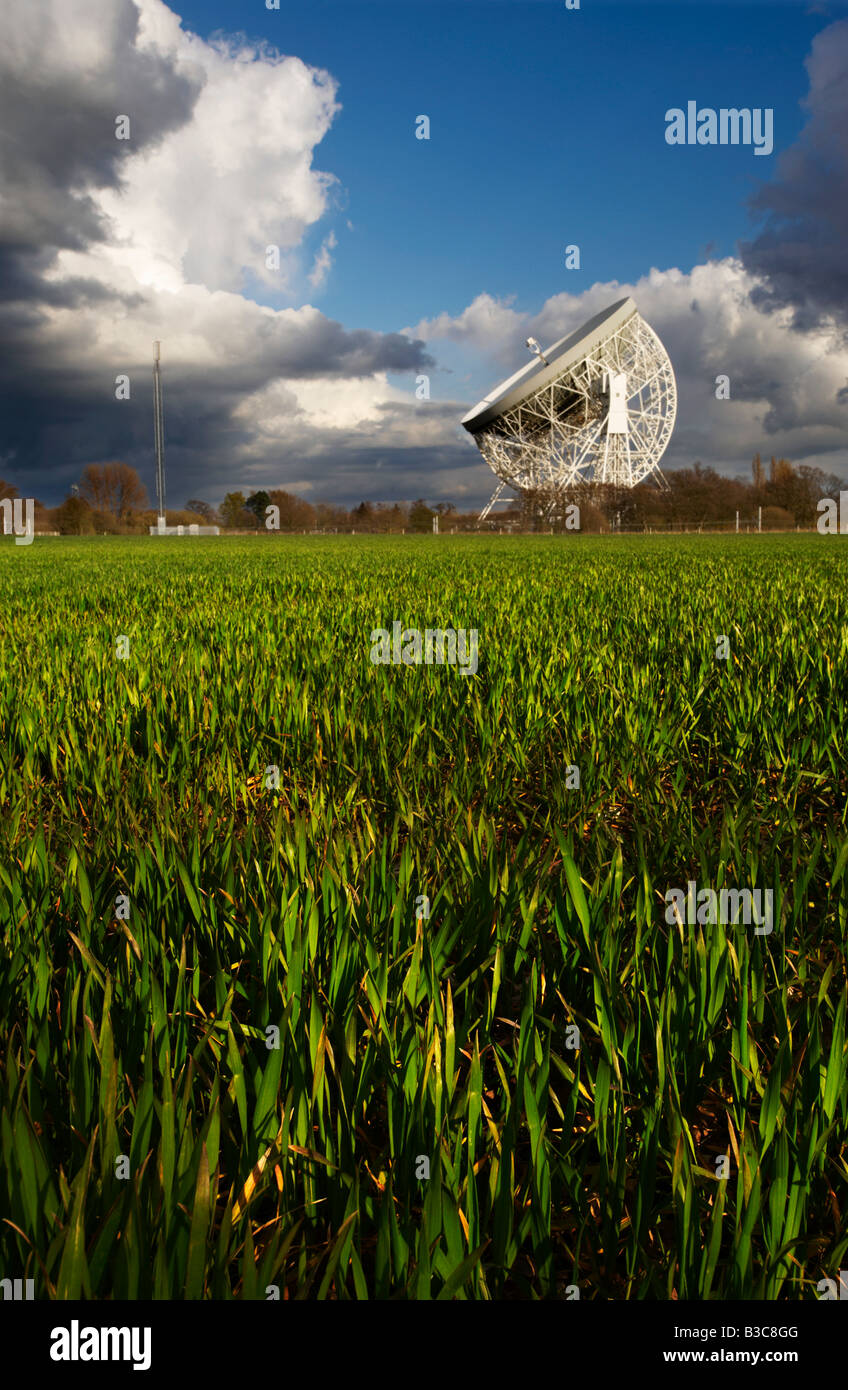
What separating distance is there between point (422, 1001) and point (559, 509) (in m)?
68.7

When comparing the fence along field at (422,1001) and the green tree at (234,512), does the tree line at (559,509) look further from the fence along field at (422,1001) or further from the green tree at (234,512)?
the fence along field at (422,1001)

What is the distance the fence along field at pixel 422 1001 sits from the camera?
102cm

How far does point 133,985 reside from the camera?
5.08 feet

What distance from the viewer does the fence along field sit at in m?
1.02

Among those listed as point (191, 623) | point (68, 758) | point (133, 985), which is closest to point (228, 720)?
point (68, 758)

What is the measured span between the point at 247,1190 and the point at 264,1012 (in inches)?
13.9

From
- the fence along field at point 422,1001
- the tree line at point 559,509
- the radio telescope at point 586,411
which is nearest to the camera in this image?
the fence along field at point 422,1001

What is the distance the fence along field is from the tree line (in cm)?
6529

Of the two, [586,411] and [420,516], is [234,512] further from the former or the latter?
[586,411]

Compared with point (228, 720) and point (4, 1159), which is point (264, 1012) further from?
point (228, 720)

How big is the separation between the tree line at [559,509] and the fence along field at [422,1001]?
65286 millimetres

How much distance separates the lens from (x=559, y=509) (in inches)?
2648

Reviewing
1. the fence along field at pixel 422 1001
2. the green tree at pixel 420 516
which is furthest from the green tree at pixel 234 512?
the fence along field at pixel 422 1001

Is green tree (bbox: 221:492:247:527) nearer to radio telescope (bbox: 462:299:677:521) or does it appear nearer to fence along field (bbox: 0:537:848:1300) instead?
radio telescope (bbox: 462:299:677:521)
